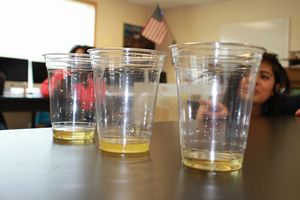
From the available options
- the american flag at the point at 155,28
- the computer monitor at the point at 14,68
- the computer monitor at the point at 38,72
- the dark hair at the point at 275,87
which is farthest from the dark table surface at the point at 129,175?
the american flag at the point at 155,28

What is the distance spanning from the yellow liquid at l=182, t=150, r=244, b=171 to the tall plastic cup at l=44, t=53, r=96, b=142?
21 centimetres

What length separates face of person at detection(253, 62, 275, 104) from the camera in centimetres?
171

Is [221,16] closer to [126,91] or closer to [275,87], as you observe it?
[275,87]

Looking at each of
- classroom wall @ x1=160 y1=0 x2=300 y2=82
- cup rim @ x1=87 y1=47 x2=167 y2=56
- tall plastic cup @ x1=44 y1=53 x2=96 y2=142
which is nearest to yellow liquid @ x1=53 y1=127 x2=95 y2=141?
tall plastic cup @ x1=44 y1=53 x2=96 y2=142

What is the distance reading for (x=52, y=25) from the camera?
4293 mm

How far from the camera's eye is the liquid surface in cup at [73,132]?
53 cm

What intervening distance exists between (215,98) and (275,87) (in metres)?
1.48

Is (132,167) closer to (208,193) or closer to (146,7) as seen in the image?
(208,193)

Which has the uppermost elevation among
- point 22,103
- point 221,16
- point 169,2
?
point 169,2

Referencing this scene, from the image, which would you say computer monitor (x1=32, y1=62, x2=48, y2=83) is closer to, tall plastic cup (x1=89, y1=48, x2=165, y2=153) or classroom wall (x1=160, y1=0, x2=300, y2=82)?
classroom wall (x1=160, y1=0, x2=300, y2=82)

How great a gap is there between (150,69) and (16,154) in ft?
0.61

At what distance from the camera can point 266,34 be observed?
458cm

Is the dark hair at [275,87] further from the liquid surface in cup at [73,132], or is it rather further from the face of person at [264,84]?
the liquid surface in cup at [73,132]

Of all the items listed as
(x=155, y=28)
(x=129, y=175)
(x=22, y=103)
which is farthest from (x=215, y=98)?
(x=155, y=28)
